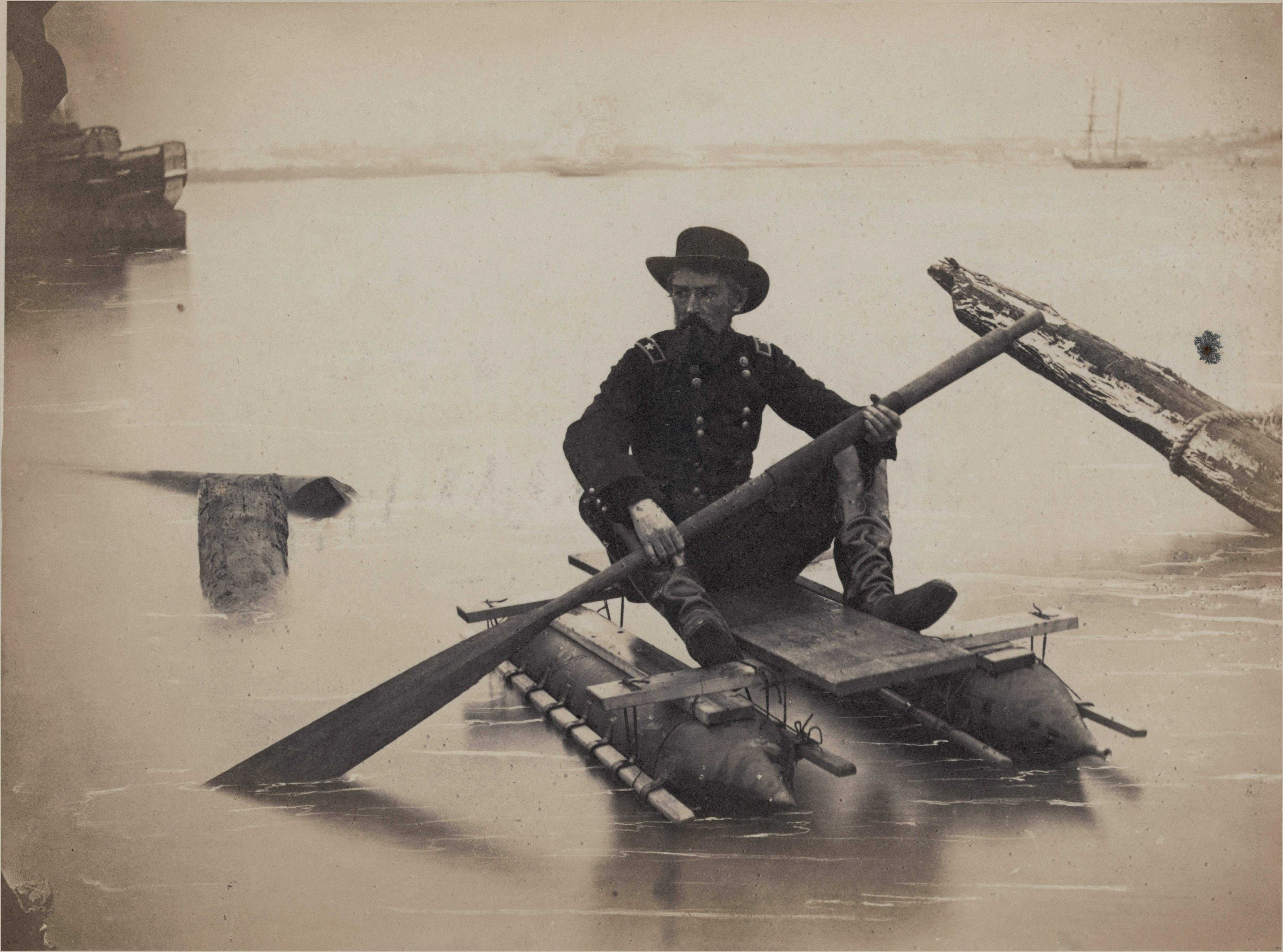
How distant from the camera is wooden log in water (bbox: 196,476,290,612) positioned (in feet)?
12.5

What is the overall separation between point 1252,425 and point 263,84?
3328 mm

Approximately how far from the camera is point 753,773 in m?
2.74

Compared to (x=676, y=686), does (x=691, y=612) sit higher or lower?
higher

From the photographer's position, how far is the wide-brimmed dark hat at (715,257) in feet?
11.0

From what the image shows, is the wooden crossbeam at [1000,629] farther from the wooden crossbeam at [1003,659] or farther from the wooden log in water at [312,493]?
the wooden log in water at [312,493]

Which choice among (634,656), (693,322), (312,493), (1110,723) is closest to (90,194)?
(312,493)

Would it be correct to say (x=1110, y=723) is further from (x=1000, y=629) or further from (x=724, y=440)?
(x=724, y=440)

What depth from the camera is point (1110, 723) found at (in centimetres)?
322

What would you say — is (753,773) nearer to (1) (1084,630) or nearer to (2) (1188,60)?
(1) (1084,630)

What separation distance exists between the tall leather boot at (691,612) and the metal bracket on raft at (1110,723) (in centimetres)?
105

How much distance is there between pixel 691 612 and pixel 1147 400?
6.19 feet

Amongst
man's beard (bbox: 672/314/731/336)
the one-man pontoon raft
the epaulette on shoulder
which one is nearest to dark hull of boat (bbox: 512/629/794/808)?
the one-man pontoon raft

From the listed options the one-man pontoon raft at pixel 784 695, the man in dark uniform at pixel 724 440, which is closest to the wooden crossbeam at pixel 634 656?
the one-man pontoon raft at pixel 784 695

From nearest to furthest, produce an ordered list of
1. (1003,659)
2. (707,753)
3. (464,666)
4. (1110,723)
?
1. (707,753)
2. (1003,659)
3. (464,666)
4. (1110,723)
